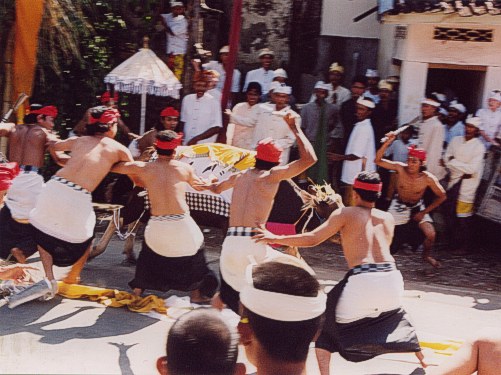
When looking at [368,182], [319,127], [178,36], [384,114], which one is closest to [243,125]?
[319,127]

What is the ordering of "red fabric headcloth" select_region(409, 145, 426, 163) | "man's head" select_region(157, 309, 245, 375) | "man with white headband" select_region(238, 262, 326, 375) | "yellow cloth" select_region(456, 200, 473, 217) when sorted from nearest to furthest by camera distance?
"man's head" select_region(157, 309, 245, 375) < "man with white headband" select_region(238, 262, 326, 375) < "red fabric headcloth" select_region(409, 145, 426, 163) < "yellow cloth" select_region(456, 200, 473, 217)

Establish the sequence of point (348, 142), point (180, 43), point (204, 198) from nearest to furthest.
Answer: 1. point (204, 198)
2. point (348, 142)
3. point (180, 43)

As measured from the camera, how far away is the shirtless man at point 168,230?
21.7 feet

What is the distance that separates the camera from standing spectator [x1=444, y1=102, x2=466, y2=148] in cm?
1009

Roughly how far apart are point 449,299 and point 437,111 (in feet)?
9.90

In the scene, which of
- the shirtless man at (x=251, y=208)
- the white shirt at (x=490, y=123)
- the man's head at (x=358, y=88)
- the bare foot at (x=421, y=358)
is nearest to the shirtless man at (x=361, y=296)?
the bare foot at (x=421, y=358)

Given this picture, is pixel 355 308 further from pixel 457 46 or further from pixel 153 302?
pixel 457 46

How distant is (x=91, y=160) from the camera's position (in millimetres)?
6824

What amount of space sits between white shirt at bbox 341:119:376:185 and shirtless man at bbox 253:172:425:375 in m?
4.40

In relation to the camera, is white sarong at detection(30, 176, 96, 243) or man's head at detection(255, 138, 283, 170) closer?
man's head at detection(255, 138, 283, 170)

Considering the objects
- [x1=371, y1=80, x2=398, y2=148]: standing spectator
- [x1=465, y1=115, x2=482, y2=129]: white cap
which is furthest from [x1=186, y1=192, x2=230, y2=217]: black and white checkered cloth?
[x1=465, y1=115, x2=482, y2=129]: white cap

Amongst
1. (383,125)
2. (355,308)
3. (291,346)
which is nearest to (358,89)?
(383,125)

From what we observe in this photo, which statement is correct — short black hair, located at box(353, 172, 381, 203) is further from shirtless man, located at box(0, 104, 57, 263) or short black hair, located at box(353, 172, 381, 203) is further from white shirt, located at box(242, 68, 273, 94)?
white shirt, located at box(242, 68, 273, 94)

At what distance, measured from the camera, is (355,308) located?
528cm
